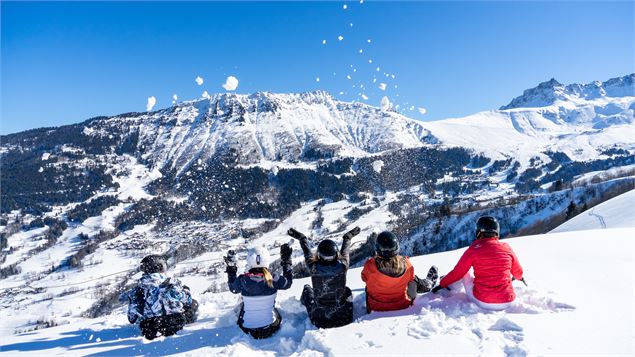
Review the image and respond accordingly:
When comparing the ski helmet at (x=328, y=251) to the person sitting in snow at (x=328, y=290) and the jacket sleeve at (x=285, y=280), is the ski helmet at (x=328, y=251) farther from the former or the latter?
the jacket sleeve at (x=285, y=280)

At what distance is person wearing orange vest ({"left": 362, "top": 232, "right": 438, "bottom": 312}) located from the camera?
7.52 metres

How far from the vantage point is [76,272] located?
171750mm

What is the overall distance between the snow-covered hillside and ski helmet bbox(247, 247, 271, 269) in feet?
4.45

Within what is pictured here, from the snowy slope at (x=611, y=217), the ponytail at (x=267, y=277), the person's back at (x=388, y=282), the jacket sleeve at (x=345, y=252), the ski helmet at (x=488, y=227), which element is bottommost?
the snowy slope at (x=611, y=217)

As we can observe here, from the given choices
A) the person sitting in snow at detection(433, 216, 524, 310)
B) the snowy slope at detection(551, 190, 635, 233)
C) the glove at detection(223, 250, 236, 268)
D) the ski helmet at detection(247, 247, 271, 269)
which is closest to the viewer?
the person sitting in snow at detection(433, 216, 524, 310)

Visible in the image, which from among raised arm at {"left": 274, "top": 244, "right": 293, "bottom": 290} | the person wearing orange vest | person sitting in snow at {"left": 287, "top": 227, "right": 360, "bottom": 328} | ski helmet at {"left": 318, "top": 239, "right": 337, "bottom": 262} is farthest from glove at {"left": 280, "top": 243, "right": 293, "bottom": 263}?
the person wearing orange vest

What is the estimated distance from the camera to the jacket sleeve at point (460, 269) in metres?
7.57

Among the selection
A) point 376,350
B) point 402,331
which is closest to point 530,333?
point 402,331

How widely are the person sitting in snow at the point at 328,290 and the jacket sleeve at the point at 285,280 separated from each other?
19.3 inches

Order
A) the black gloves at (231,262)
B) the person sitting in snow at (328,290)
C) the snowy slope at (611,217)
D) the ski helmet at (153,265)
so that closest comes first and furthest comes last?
1. the person sitting in snow at (328,290)
2. the black gloves at (231,262)
3. the ski helmet at (153,265)
4. the snowy slope at (611,217)

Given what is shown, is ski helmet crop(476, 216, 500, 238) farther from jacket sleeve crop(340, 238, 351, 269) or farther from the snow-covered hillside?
jacket sleeve crop(340, 238, 351, 269)

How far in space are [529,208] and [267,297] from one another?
10160 centimetres

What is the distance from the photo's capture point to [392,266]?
296 inches

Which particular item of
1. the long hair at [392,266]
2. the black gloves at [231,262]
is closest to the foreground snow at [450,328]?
the long hair at [392,266]
